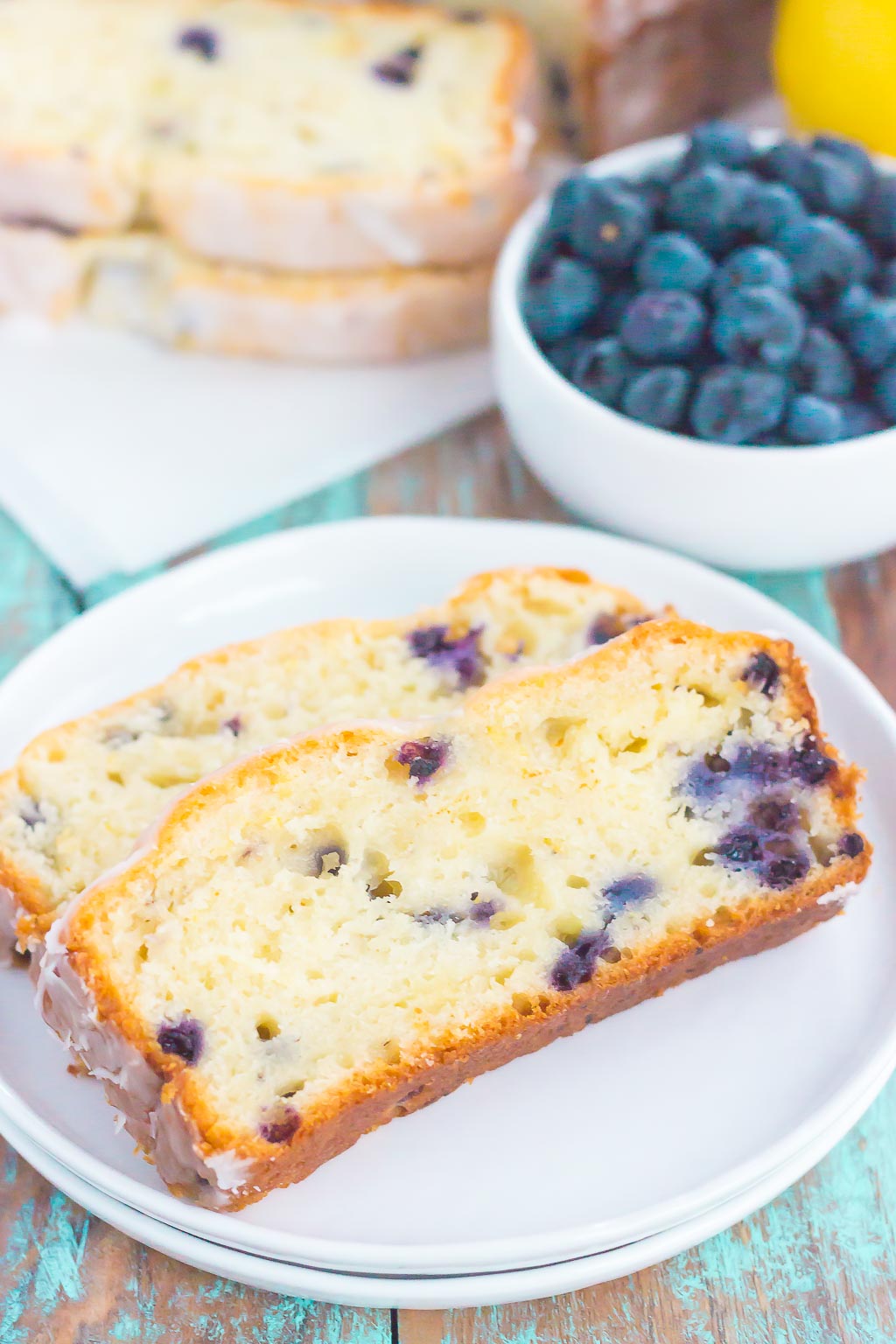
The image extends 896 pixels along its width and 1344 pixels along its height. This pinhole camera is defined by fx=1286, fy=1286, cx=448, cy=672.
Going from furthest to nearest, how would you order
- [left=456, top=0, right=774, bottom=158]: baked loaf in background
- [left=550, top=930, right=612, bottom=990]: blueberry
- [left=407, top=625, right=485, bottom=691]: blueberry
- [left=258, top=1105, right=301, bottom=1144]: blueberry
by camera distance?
[left=456, top=0, right=774, bottom=158]: baked loaf in background
[left=407, top=625, right=485, bottom=691]: blueberry
[left=550, top=930, right=612, bottom=990]: blueberry
[left=258, top=1105, right=301, bottom=1144]: blueberry

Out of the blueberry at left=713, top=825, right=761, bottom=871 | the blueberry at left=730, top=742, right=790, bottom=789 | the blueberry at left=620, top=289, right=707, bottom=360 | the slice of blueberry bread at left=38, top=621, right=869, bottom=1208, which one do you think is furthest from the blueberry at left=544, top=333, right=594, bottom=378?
the blueberry at left=713, top=825, right=761, bottom=871

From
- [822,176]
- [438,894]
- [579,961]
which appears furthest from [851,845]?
[822,176]

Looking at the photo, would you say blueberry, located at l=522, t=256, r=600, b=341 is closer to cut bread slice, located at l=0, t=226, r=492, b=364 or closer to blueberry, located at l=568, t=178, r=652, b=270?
blueberry, located at l=568, t=178, r=652, b=270

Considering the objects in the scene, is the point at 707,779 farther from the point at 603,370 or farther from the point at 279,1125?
the point at 603,370

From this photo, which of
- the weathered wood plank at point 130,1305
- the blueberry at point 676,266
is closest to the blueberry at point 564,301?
the blueberry at point 676,266

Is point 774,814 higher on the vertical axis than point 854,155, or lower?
lower
